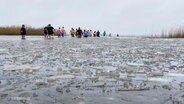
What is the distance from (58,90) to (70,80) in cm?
166

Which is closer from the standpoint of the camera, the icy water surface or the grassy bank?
the icy water surface

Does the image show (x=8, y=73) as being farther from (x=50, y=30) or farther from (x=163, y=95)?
(x=50, y=30)

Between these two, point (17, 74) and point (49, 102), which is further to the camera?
point (17, 74)

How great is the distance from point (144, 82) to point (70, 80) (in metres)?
2.06

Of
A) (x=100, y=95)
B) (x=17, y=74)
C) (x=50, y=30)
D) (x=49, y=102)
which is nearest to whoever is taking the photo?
(x=49, y=102)

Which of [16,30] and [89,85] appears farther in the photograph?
[16,30]

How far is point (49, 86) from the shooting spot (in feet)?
32.7

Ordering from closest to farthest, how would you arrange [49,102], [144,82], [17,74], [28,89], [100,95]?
[49,102] < [100,95] < [28,89] < [144,82] < [17,74]

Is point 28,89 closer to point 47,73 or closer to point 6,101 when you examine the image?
point 6,101

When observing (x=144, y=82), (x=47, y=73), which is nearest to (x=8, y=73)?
(x=47, y=73)

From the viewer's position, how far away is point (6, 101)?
26.6 feet

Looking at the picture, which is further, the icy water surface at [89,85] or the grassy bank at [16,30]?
the grassy bank at [16,30]

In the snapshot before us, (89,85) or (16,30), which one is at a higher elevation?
(16,30)

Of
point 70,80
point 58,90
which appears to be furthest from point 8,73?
point 58,90
